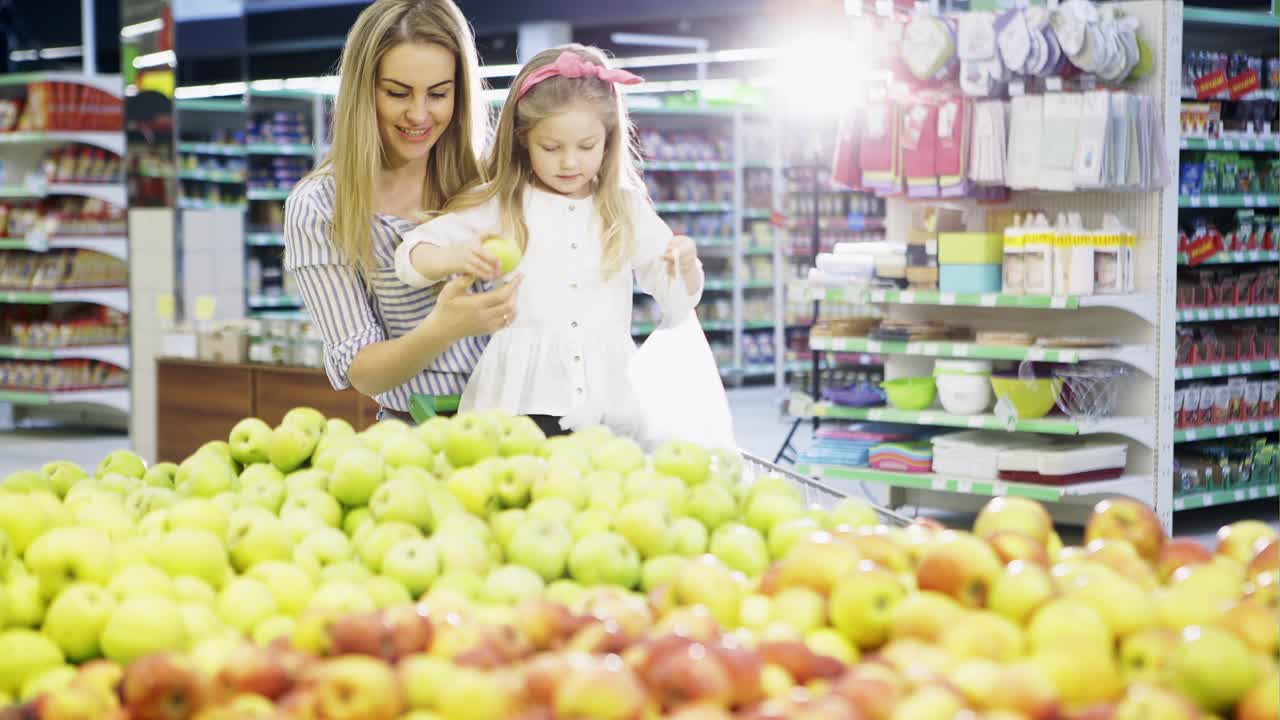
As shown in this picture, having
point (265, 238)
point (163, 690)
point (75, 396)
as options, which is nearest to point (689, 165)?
point (265, 238)

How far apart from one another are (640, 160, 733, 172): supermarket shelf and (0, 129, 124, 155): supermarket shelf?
4.29 meters

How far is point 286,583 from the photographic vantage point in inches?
60.6

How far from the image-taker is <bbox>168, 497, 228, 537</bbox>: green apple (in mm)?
1683

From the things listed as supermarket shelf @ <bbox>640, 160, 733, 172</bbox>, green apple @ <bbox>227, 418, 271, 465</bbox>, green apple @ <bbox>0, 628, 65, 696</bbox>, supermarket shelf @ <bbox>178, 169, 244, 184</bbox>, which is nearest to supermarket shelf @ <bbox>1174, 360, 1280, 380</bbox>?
green apple @ <bbox>227, 418, 271, 465</bbox>

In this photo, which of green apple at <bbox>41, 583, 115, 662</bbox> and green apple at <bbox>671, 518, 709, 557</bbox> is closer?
green apple at <bbox>41, 583, 115, 662</bbox>

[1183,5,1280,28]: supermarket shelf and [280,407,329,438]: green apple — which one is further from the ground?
[1183,5,1280,28]: supermarket shelf

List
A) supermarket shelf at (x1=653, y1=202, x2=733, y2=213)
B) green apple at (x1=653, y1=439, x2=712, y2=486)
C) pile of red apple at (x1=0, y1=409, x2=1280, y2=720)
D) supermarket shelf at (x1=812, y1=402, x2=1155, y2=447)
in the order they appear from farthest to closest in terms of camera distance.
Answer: supermarket shelf at (x1=653, y1=202, x2=733, y2=213) → supermarket shelf at (x1=812, y1=402, x2=1155, y2=447) → green apple at (x1=653, y1=439, x2=712, y2=486) → pile of red apple at (x1=0, y1=409, x2=1280, y2=720)

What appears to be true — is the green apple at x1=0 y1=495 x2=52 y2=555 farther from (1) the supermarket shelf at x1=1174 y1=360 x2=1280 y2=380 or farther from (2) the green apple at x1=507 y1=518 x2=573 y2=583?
(1) the supermarket shelf at x1=1174 y1=360 x2=1280 y2=380

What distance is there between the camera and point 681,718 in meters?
1.15

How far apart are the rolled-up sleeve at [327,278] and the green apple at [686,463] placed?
28.6 inches

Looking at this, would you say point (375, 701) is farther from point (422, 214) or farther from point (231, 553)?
point (422, 214)

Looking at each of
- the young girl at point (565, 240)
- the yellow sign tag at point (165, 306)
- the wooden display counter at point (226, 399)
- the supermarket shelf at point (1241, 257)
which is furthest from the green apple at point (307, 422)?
the yellow sign tag at point (165, 306)

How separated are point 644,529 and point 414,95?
1063 mm

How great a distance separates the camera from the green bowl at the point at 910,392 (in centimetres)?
585
